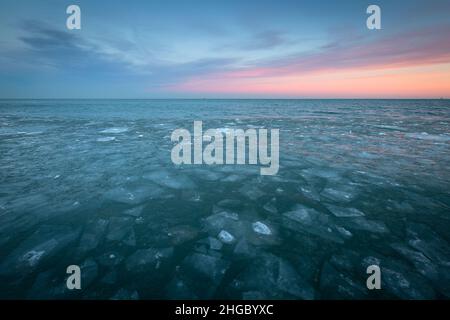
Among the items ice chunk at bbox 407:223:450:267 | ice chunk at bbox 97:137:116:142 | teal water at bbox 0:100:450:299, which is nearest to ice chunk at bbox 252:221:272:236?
teal water at bbox 0:100:450:299

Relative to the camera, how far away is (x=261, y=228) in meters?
3.24

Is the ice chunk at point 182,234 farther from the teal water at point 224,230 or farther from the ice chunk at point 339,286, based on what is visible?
the ice chunk at point 339,286

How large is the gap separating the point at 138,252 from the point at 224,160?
4.01 meters

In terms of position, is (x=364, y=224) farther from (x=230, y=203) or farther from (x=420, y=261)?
(x=230, y=203)

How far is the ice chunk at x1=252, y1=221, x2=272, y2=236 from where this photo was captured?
316 cm

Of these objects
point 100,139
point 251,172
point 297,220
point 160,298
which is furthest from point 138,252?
point 100,139

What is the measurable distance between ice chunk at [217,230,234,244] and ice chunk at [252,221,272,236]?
0.37 metres

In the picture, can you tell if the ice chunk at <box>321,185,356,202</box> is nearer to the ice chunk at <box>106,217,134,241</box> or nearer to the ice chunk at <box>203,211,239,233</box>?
the ice chunk at <box>203,211,239,233</box>

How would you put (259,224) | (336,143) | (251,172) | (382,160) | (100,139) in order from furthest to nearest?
(100,139), (336,143), (382,160), (251,172), (259,224)

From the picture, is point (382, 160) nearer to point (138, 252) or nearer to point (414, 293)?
point (414, 293)

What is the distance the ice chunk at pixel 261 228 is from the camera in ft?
10.4

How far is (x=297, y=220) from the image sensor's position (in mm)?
3441

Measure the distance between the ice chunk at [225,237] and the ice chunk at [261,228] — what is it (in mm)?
374
